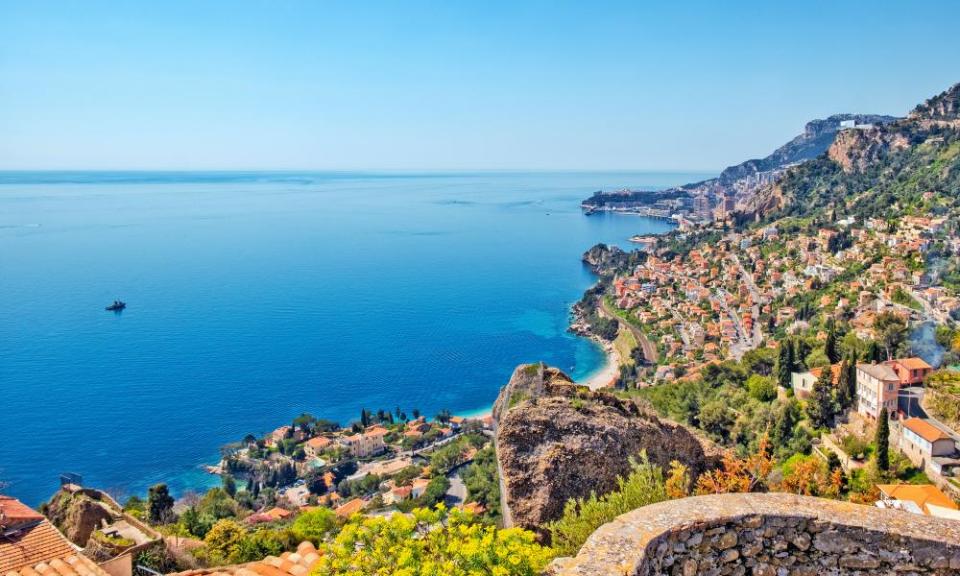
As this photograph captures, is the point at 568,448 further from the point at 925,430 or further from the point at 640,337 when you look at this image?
the point at 640,337

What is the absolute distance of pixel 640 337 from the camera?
1705 inches

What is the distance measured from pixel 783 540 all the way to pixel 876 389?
1512 cm

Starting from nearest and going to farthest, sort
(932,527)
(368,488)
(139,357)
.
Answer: (932,527) → (368,488) → (139,357)

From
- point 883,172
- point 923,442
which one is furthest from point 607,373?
point 883,172

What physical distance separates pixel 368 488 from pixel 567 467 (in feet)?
67.2

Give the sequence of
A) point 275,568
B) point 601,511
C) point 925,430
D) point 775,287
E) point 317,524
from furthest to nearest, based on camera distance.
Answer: point 775,287, point 925,430, point 317,524, point 275,568, point 601,511

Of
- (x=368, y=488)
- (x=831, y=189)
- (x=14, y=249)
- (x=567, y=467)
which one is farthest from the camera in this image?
(x=14, y=249)

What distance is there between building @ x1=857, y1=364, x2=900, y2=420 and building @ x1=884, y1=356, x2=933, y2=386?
1541 mm

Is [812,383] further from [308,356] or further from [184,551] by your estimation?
[308,356]

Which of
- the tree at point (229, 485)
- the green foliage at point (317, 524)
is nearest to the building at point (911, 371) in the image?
the green foliage at point (317, 524)

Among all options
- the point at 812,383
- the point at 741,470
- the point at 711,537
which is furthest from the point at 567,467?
the point at 812,383

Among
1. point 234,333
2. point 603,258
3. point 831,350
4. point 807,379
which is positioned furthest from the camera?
point 603,258

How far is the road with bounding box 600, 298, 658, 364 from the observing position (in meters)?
39.6

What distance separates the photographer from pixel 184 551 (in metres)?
9.10
